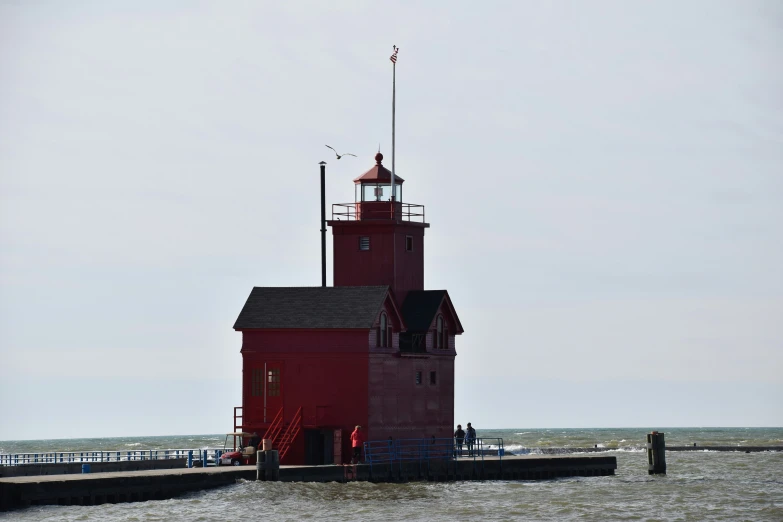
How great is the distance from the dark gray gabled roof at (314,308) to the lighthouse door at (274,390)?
159cm

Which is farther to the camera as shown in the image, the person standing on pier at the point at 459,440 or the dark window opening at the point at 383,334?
the person standing on pier at the point at 459,440

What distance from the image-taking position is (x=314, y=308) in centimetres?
5316

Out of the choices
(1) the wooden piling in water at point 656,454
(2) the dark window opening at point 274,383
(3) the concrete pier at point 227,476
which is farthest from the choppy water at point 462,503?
(2) the dark window opening at point 274,383

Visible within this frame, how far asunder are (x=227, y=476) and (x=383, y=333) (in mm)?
9407

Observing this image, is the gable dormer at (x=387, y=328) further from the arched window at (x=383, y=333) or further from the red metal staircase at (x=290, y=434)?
the red metal staircase at (x=290, y=434)

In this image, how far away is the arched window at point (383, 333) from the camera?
174ft

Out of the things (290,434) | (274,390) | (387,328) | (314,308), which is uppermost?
(314,308)

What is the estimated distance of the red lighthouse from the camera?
171 ft

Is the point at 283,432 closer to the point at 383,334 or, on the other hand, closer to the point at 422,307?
the point at 383,334

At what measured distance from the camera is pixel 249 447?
51406 mm

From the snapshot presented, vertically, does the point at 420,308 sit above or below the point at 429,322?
above

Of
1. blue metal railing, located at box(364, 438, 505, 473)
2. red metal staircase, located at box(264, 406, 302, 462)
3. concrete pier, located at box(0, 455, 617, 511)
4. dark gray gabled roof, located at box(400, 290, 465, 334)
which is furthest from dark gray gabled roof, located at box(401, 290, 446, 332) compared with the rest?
red metal staircase, located at box(264, 406, 302, 462)

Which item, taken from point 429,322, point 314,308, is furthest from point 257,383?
point 429,322

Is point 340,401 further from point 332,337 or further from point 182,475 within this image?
point 182,475
